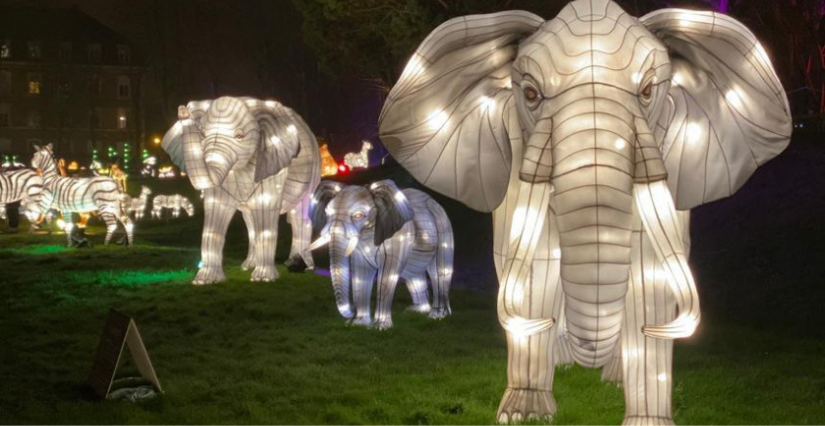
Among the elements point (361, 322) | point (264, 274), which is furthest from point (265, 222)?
point (361, 322)

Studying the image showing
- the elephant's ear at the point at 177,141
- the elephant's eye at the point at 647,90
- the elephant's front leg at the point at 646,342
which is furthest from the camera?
the elephant's ear at the point at 177,141

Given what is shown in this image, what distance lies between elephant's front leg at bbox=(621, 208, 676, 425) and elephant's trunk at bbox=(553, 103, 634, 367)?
0.47 metres

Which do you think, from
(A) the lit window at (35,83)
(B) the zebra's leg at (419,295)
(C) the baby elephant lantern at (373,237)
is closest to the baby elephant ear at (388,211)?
(C) the baby elephant lantern at (373,237)

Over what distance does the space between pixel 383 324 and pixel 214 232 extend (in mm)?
4478

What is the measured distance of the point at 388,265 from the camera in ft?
34.8

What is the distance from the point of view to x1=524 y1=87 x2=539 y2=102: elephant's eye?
5.18 m

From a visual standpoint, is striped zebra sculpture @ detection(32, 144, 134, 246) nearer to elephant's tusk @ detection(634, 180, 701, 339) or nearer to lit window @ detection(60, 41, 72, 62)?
elephant's tusk @ detection(634, 180, 701, 339)

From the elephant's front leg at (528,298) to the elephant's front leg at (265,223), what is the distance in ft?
30.0

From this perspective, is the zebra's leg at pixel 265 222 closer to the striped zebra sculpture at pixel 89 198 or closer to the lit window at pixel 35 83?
the striped zebra sculpture at pixel 89 198

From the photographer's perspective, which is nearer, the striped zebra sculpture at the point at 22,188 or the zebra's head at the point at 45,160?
the zebra's head at the point at 45,160

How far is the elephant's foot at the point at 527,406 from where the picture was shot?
6000 millimetres

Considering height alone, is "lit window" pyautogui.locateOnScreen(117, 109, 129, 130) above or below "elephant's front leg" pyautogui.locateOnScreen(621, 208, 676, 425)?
above

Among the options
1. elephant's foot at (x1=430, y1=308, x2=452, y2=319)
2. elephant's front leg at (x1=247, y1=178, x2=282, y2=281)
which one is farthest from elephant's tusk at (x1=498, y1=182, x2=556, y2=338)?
elephant's front leg at (x1=247, y1=178, x2=282, y2=281)

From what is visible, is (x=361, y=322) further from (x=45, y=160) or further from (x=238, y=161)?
(x=45, y=160)
